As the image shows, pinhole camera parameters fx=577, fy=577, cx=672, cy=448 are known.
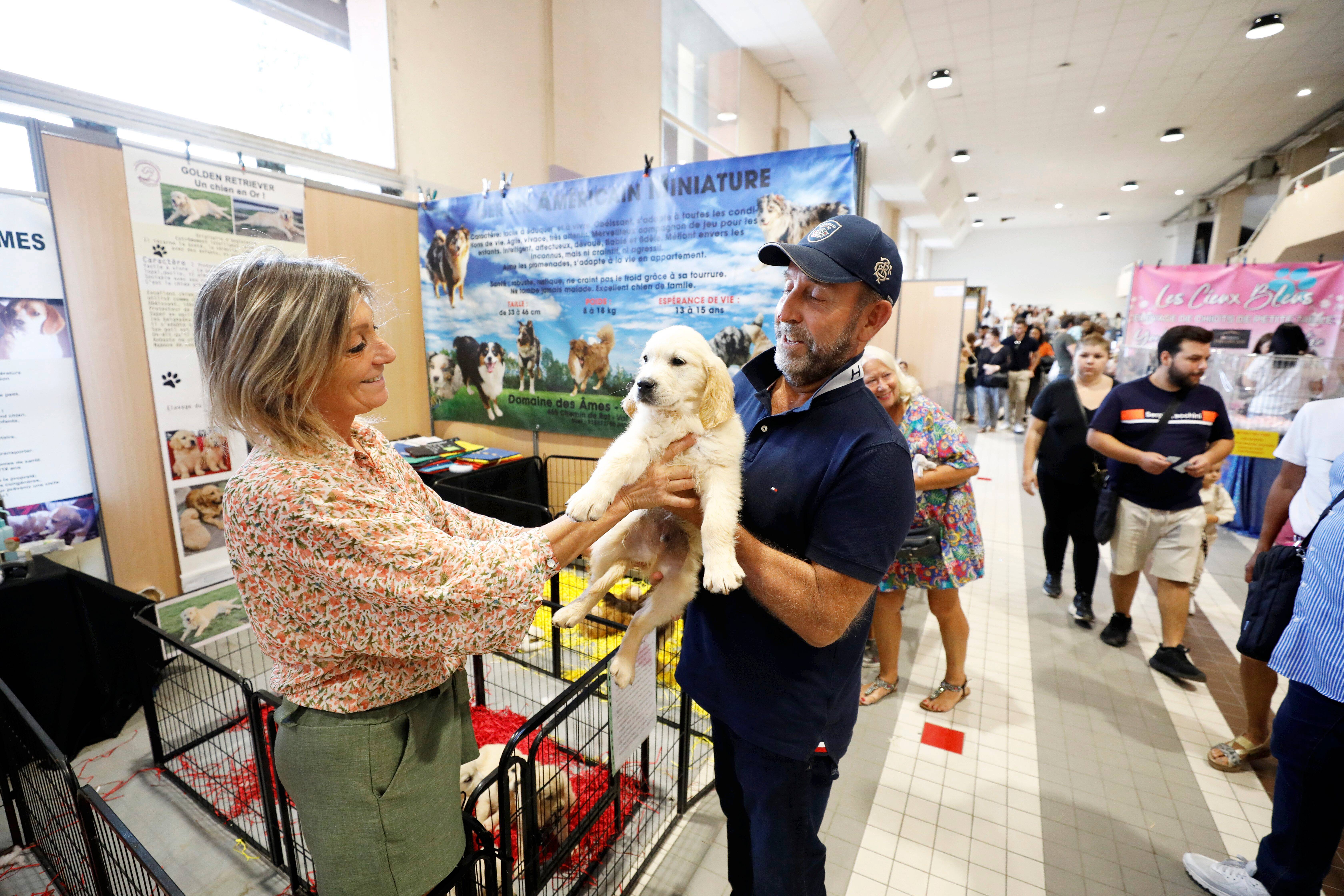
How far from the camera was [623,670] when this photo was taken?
5.33 feet

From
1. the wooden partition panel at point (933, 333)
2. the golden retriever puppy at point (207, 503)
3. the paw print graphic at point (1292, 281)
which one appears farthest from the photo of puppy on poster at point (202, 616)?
the paw print graphic at point (1292, 281)

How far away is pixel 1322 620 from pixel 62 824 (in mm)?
3731

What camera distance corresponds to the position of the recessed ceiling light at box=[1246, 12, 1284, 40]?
21.5ft

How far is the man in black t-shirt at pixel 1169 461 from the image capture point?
122 inches

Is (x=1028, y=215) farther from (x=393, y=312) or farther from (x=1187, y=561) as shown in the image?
(x=393, y=312)

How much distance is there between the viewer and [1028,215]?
1950 centimetres

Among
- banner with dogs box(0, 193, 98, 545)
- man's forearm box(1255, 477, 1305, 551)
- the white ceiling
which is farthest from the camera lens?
the white ceiling

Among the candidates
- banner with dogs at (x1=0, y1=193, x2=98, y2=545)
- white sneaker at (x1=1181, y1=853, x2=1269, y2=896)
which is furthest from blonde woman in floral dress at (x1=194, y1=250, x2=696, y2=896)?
banner with dogs at (x1=0, y1=193, x2=98, y2=545)

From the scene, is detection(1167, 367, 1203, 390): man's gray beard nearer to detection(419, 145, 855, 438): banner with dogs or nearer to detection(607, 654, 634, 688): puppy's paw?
detection(419, 145, 855, 438): banner with dogs

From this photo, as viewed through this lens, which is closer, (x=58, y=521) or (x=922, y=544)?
(x=922, y=544)

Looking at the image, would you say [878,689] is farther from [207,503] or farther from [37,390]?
[37,390]

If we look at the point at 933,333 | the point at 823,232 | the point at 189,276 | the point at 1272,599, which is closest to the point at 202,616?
the point at 189,276

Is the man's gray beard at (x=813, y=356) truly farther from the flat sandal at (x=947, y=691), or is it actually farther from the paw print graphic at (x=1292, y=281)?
the paw print graphic at (x=1292, y=281)

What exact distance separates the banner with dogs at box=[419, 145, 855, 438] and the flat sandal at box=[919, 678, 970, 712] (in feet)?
6.57
